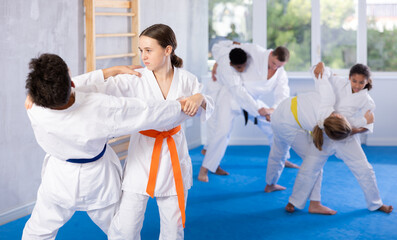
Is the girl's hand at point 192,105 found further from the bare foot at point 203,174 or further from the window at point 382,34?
the window at point 382,34

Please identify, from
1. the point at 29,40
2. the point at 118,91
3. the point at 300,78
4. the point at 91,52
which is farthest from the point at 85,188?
the point at 300,78

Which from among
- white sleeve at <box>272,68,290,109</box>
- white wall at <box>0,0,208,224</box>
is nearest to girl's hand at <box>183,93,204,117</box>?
white wall at <box>0,0,208,224</box>

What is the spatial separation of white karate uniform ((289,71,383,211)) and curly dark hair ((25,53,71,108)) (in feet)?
7.00

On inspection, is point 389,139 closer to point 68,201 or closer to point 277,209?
point 277,209

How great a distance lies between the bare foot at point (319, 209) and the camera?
356cm

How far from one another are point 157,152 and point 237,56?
228cm

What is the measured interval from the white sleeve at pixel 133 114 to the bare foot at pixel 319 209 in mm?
1854

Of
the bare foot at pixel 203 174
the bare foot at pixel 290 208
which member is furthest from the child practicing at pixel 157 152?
the bare foot at pixel 203 174

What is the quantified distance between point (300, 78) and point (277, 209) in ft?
8.32

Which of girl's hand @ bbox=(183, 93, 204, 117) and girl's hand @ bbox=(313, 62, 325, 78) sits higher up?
girl's hand @ bbox=(313, 62, 325, 78)

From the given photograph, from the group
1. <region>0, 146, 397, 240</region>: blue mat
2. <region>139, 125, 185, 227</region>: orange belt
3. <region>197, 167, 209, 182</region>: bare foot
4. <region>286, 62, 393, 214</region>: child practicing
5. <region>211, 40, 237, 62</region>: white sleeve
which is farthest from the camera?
<region>211, 40, 237, 62</region>: white sleeve

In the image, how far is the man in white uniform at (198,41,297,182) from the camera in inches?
176

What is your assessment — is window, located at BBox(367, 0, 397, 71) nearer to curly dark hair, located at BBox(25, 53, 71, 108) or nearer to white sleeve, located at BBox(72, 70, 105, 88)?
white sleeve, located at BBox(72, 70, 105, 88)

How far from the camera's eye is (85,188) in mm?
2178
